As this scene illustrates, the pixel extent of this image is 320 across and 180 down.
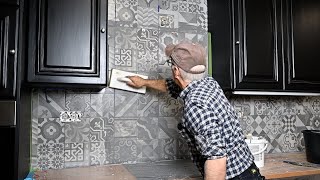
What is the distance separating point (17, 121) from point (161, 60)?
3.57 ft

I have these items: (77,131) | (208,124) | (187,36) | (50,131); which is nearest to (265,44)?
(187,36)

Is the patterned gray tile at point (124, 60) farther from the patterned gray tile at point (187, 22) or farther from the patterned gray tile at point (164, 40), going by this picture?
the patterned gray tile at point (187, 22)

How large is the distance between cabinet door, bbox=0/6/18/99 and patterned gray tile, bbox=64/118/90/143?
575 millimetres

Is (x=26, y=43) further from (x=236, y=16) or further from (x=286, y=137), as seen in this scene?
(x=286, y=137)

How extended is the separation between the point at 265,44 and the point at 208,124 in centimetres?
106

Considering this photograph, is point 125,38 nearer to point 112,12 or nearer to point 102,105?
point 112,12

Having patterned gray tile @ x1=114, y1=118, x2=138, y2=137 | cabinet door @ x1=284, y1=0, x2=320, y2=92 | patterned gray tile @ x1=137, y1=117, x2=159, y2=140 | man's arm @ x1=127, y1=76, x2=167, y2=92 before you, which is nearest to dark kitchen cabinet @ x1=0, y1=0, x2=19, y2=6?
man's arm @ x1=127, y1=76, x2=167, y2=92

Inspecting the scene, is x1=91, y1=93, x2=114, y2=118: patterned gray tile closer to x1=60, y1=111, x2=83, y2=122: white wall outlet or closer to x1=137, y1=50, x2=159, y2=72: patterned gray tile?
x1=60, y1=111, x2=83, y2=122: white wall outlet

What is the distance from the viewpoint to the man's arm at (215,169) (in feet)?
4.14

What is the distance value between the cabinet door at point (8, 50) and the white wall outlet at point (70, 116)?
1.74 feet

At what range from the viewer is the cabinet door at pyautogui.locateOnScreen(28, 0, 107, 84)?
153 cm

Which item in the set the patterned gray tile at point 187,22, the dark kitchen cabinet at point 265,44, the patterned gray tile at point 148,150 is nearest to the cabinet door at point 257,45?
the dark kitchen cabinet at point 265,44

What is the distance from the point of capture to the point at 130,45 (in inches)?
79.4

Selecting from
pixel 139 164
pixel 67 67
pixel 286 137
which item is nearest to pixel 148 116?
pixel 139 164
